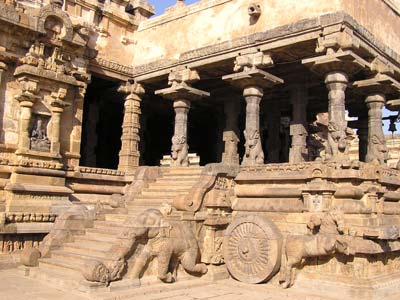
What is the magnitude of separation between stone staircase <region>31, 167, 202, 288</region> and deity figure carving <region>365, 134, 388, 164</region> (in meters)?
4.21

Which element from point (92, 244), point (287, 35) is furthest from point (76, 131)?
point (287, 35)

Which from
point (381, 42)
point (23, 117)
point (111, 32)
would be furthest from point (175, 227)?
point (111, 32)

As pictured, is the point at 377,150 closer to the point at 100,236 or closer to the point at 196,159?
the point at 100,236

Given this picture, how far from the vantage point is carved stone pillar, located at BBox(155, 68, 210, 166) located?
13.3 metres

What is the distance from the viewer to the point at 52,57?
12633 mm

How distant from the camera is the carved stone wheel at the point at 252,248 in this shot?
29.3 ft

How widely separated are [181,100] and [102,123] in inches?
260

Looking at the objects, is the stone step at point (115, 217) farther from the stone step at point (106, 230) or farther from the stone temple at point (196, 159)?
the stone step at point (106, 230)

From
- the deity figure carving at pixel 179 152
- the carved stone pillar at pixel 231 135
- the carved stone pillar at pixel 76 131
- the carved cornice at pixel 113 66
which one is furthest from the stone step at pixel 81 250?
the carved stone pillar at pixel 231 135

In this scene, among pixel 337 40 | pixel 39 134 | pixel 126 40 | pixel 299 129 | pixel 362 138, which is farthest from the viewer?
pixel 362 138

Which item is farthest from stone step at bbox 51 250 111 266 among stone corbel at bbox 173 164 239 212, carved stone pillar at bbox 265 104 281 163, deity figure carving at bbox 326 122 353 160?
carved stone pillar at bbox 265 104 281 163

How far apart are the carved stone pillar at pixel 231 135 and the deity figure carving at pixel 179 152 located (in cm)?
216

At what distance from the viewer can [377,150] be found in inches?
466

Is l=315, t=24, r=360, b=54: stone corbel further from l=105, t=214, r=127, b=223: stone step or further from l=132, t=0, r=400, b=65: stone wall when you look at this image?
l=105, t=214, r=127, b=223: stone step
